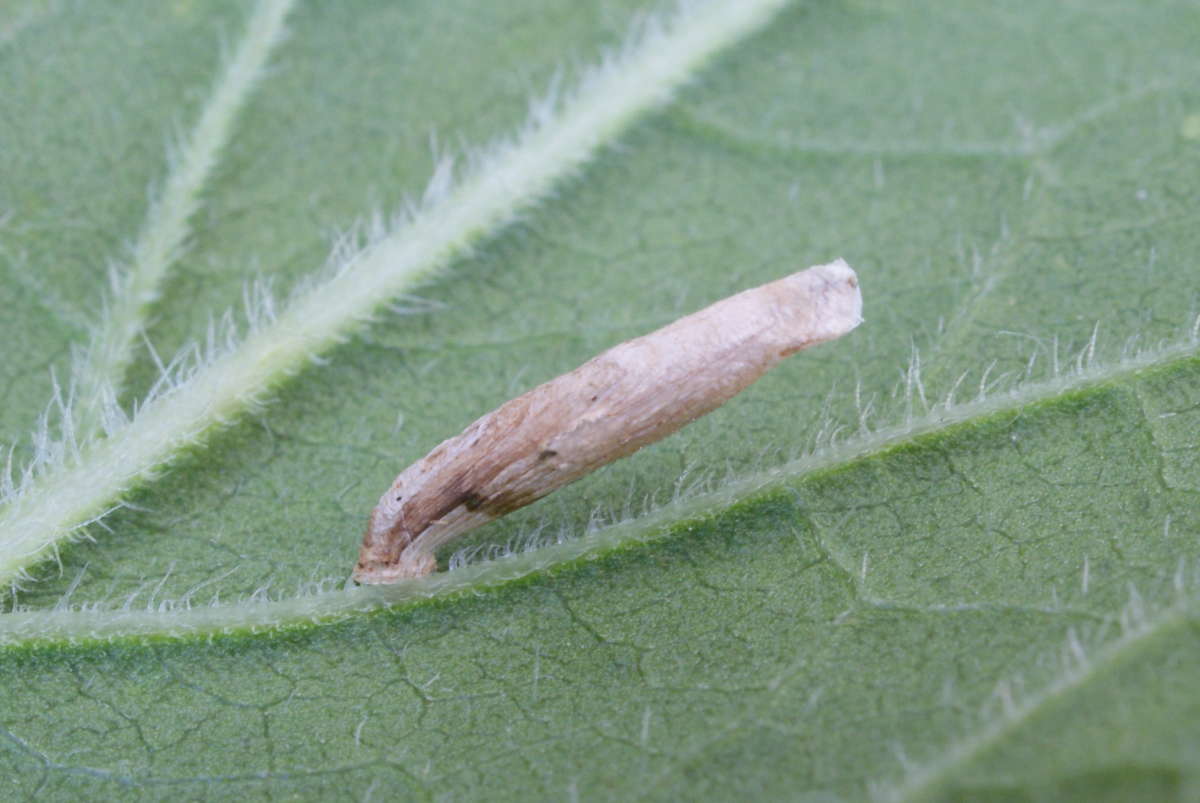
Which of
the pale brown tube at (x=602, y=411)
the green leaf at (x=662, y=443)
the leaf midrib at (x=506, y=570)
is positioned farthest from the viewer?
the leaf midrib at (x=506, y=570)

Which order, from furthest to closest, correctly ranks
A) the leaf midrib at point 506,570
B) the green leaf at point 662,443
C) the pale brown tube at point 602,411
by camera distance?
the leaf midrib at point 506,570 < the pale brown tube at point 602,411 < the green leaf at point 662,443

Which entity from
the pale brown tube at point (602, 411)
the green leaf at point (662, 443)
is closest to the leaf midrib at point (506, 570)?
the green leaf at point (662, 443)

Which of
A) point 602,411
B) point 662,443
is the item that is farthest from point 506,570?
point 662,443

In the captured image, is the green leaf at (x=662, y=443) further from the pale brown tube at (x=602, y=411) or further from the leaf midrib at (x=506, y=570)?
the pale brown tube at (x=602, y=411)

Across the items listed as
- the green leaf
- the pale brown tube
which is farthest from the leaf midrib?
the pale brown tube

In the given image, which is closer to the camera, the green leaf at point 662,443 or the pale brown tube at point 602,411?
the green leaf at point 662,443

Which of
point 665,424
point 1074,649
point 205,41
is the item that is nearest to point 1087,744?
point 1074,649

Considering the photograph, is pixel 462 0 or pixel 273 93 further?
pixel 462 0

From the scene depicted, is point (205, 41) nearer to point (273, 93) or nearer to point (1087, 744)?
point (273, 93)
